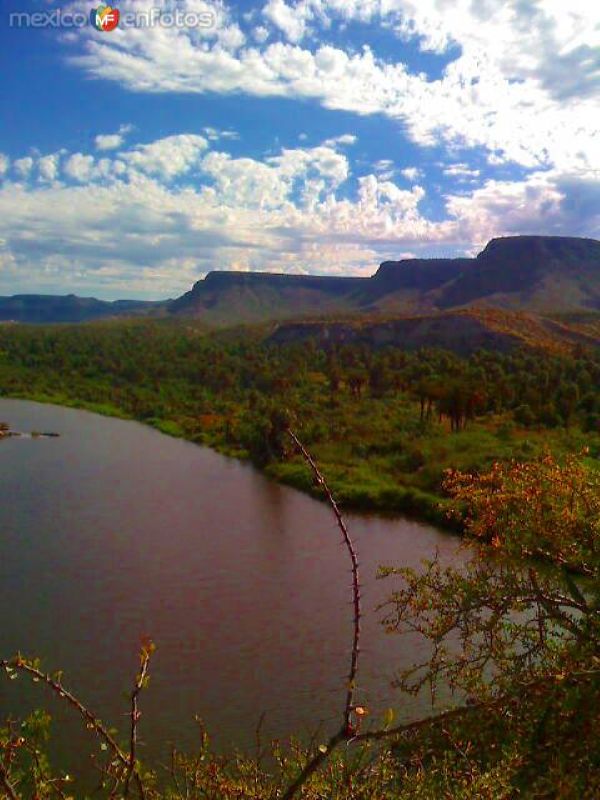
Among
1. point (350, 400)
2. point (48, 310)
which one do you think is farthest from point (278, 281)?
point (350, 400)

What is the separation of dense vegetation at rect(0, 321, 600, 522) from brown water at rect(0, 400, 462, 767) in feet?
7.97

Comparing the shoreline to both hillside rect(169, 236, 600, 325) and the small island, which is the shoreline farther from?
hillside rect(169, 236, 600, 325)

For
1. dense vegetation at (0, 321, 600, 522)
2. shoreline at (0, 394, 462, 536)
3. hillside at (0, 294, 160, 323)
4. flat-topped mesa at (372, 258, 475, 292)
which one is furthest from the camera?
hillside at (0, 294, 160, 323)

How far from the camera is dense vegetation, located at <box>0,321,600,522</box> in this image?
27812mm

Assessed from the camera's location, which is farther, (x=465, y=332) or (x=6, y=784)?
(x=465, y=332)

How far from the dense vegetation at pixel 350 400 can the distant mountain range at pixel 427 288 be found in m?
32.5

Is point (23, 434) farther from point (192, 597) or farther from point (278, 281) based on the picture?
point (278, 281)

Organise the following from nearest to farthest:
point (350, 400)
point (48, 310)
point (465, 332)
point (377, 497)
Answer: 1. point (377, 497)
2. point (350, 400)
3. point (465, 332)
4. point (48, 310)

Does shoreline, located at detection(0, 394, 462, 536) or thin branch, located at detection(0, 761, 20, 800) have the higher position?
thin branch, located at detection(0, 761, 20, 800)

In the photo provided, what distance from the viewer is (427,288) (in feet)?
395

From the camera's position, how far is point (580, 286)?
326 ft

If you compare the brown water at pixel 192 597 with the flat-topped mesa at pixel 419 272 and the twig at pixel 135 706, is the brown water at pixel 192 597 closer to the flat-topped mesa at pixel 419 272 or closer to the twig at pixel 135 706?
the twig at pixel 135 706

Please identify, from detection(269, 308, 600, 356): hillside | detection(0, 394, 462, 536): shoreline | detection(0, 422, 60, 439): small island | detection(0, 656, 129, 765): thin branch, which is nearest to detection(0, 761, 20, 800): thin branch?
detection(0, 656, 129, 765): thin branch

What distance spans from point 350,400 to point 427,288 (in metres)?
81.2
